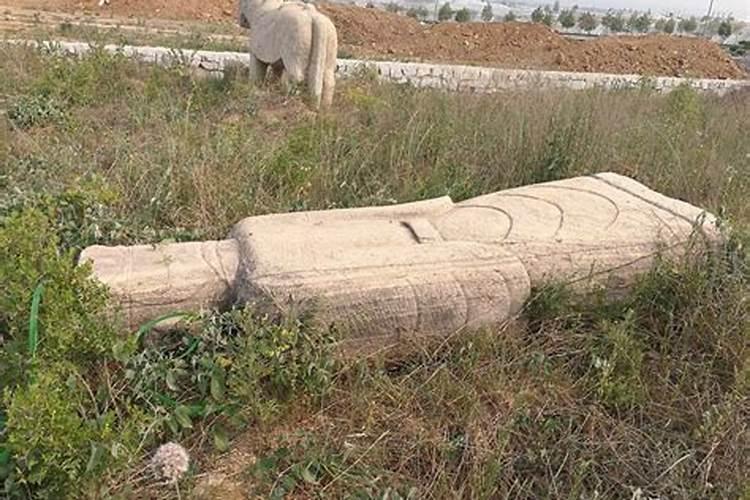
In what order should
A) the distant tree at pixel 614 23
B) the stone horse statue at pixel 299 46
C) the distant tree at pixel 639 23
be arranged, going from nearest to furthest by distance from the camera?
the stone horse statue at pixel 299 46 → the distant tree at pixel 614 23 → the distant tree at pixel 639 23

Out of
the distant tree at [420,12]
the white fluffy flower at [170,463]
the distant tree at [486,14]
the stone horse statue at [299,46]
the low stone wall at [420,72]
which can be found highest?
the stone horse statue at [299,46]

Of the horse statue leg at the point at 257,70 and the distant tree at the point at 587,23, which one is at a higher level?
the horse statue leg at the point at 257,70

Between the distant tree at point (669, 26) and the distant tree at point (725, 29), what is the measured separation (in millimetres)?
1649

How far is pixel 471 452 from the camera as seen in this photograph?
1.94 m

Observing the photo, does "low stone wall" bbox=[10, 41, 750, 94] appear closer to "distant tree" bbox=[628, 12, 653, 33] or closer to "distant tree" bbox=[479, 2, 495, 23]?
"distant tree" bbox=[479, 2, 495, 23]

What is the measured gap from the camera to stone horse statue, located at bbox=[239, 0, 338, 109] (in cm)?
544

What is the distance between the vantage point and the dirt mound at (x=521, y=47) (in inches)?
519

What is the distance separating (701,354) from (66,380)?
2.10 meters

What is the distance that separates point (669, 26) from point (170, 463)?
27.8 metres

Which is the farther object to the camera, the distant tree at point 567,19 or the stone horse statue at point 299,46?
the distant tree at point 567,19

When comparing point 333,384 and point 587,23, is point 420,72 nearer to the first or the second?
point 333,384

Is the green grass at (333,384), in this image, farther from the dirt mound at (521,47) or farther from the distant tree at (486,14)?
the distant tree at (486,14)

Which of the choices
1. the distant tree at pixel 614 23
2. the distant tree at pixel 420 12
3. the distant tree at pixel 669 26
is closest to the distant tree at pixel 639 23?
the distant tree at pixel 614 23

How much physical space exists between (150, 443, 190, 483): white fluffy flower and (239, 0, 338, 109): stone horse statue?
167 inches
